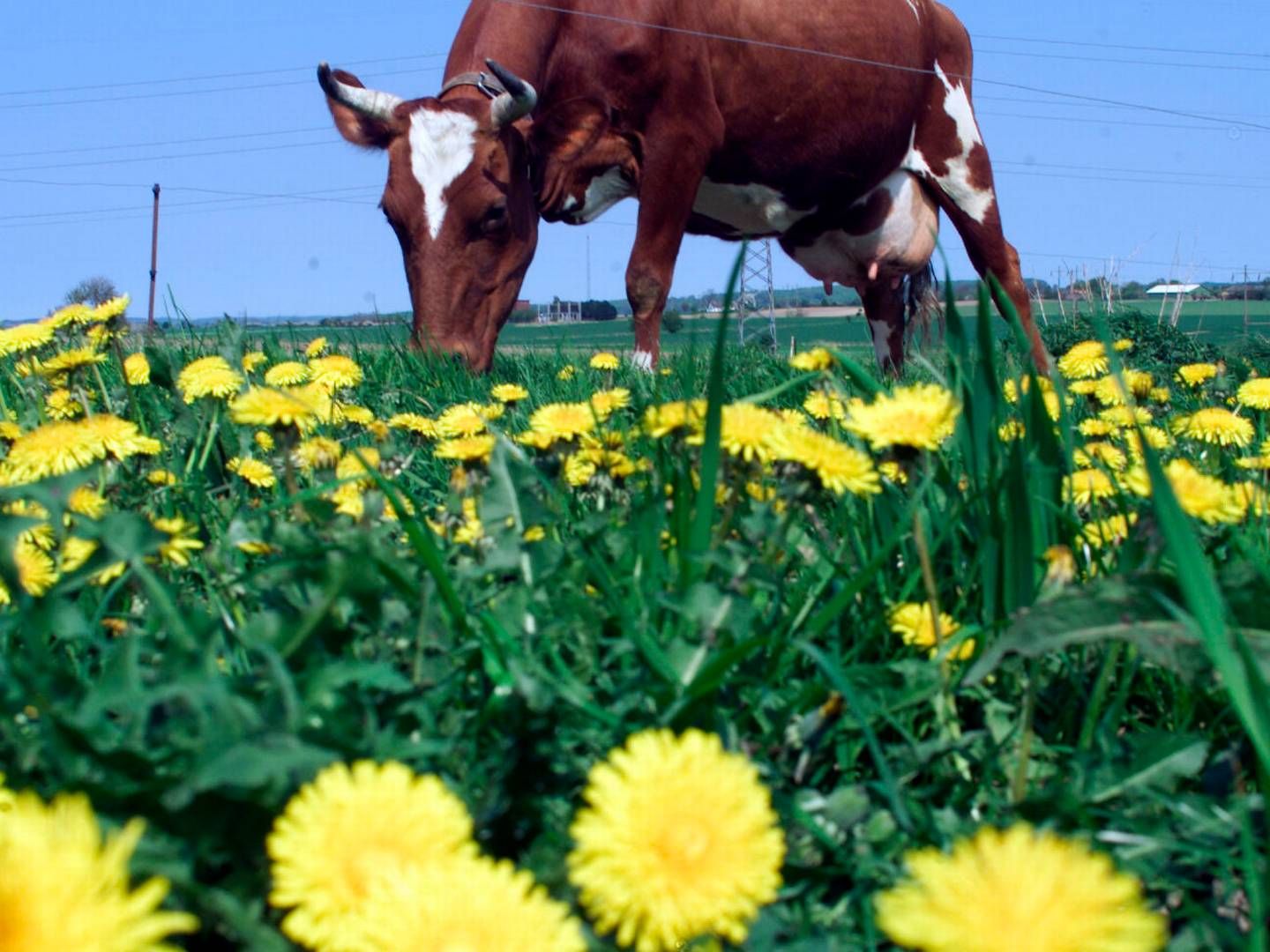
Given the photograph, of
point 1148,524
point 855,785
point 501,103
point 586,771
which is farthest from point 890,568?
point 501,103

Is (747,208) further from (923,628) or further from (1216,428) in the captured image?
(923,628)

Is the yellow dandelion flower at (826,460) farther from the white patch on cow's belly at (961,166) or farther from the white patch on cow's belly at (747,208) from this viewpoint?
the white patch on cow's belly at (961,166)

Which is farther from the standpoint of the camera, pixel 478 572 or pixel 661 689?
pixel 478 572

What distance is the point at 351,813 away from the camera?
0.62 m

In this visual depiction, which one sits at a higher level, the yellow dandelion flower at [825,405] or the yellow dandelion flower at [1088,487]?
the yellow dandelion flower at [825,405]

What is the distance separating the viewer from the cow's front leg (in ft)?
17.7

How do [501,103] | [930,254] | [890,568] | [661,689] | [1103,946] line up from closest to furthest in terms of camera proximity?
[1103,946]
[661,689]
[890,568]
[501,103]
[930,254]

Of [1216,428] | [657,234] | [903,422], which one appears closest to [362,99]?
[657,234]

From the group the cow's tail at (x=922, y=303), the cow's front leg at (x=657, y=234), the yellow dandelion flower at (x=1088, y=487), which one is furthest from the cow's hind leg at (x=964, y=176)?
the yellow dandelion flower at (x=1088, y=487)

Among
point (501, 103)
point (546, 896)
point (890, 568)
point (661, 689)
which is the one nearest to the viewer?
point (546, 896)

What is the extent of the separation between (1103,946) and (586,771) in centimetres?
43

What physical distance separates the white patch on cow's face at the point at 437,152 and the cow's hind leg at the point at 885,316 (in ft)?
11.1

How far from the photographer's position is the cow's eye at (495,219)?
17.4 ft

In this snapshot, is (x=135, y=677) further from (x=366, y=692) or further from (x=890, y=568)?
(x=890, y=568)
